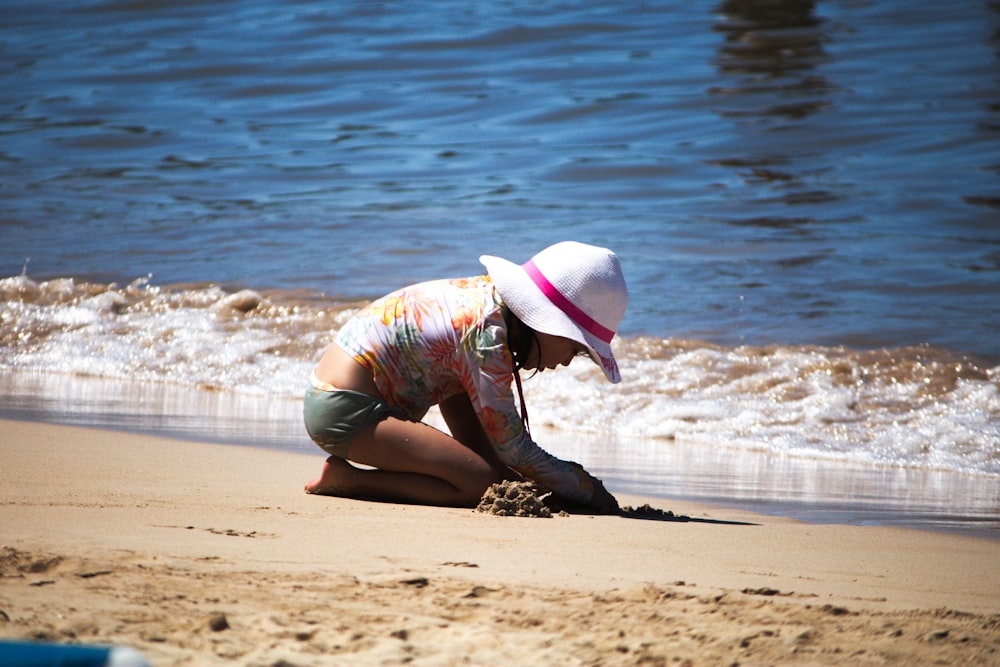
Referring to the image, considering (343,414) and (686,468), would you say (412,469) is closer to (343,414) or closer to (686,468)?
(343,414)

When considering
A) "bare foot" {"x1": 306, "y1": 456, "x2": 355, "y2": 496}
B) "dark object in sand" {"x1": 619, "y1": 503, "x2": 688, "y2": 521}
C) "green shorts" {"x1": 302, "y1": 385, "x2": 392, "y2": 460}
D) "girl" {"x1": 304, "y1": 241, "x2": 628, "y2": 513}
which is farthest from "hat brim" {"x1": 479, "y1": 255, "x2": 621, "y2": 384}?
"bare foot" {"x1": 306, "y1": 456, "x2": 355, "y2": 496}

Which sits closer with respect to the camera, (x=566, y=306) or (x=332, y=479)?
(x=566, y=306)

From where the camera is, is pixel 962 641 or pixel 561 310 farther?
pixel 561 310

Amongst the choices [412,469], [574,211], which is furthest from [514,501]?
[574,211]

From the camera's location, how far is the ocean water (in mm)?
5195

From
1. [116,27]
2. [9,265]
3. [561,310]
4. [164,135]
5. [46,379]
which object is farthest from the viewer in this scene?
[116,27]

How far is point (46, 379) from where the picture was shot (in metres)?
6.05

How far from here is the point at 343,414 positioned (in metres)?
3.31

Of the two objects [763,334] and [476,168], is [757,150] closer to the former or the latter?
[476,168]

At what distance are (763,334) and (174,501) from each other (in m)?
4.33

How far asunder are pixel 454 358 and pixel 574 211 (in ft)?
22.5

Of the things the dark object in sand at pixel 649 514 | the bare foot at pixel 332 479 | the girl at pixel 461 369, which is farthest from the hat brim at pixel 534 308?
the bare foot at pixel 332 479

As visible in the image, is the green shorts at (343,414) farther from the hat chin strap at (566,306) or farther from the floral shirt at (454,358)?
the hat chin strap at (566,306)

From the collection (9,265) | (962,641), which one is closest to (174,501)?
(962,641)
